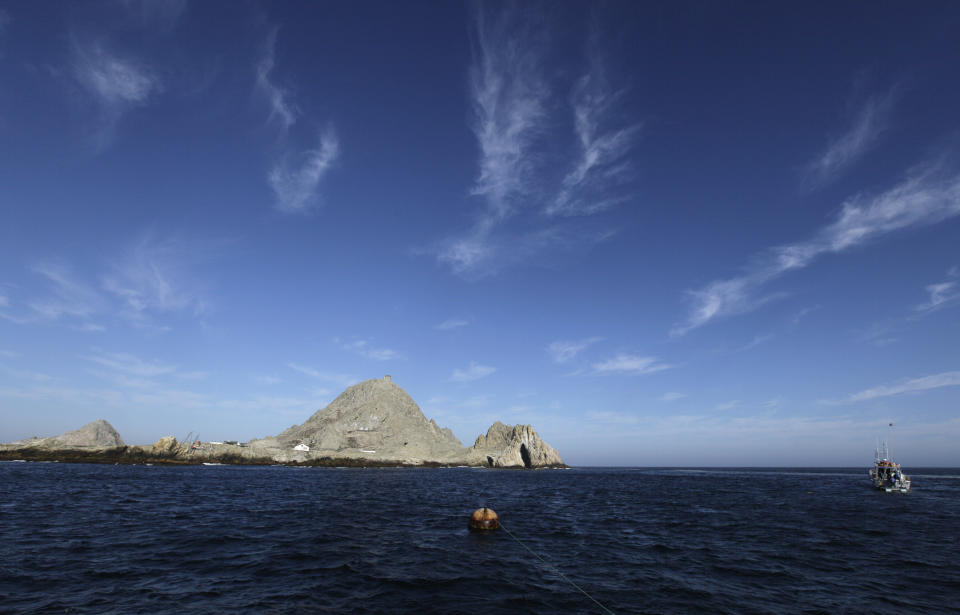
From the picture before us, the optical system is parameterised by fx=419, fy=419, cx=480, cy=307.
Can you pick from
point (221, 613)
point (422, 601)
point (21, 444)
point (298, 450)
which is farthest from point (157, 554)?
point (21, 444)

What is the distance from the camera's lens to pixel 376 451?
606ft

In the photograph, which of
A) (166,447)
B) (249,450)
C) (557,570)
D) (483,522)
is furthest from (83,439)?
(557,570)

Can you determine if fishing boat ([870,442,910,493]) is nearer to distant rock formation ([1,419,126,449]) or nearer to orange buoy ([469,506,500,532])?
orange buoy ([469,506,500,532])

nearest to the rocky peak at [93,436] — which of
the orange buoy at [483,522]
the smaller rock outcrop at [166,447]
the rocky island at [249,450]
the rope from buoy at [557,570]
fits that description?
the rocky island at [249,450]

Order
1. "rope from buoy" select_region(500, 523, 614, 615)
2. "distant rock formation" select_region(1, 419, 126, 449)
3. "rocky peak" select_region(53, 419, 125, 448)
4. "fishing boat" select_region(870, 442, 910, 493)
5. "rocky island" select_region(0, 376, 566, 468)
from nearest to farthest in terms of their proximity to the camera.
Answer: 1. "rope from buoy" select_region(500, 523, 614, 615)
2. "fishing boat" select_region(870, 442, 910, 493)
3. "rocky island" select_region(0, 376, 566, 468)
4. "distant rock formation" select_region(1, 419, 126, 449)
5. "rocky peak" select_region(53, 419, 125, 448)

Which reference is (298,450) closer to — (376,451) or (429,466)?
(376,451)

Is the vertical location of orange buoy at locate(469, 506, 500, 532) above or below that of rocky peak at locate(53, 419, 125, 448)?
below

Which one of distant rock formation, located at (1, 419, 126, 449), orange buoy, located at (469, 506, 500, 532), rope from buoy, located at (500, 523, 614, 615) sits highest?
distant rock formation, located at (1, 419, 126, 449)

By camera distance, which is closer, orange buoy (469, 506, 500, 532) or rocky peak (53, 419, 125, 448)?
orange buoy (469, 506, 500, 532)

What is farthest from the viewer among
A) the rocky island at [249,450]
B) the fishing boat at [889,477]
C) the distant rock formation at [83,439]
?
the distant rock formation at [83,439]

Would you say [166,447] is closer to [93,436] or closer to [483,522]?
[93,436]

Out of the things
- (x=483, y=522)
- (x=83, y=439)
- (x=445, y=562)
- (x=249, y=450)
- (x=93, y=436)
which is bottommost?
(x=445, y=562)

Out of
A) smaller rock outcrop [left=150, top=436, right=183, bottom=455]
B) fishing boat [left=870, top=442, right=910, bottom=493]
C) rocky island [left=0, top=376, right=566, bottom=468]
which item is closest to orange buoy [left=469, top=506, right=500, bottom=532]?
fishing boat [left=870, top=442, right=910, bottom=493]

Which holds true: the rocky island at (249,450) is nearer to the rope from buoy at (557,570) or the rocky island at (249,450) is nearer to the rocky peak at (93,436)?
the rocky peak at (93,436)
